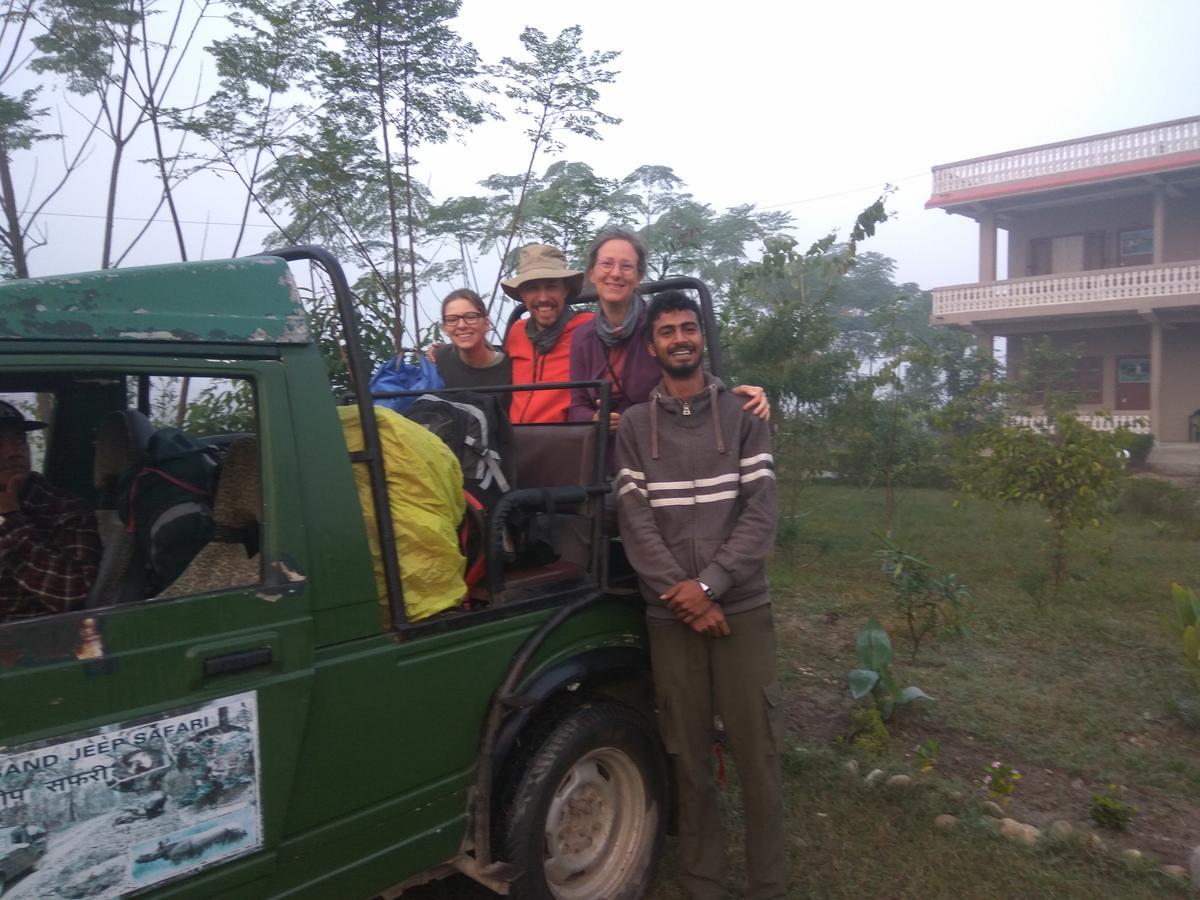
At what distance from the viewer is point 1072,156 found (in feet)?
63.9

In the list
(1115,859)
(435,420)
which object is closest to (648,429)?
(435,420)

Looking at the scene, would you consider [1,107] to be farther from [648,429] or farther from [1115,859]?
[1115,859]

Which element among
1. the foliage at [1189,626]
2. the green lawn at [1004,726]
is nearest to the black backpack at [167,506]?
the green lawn at [1004,726]

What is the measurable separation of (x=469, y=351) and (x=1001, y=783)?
288 cm

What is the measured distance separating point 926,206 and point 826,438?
14.4 metres

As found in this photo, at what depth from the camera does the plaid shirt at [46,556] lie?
217cm

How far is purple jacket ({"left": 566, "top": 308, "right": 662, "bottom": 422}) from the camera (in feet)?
11.6

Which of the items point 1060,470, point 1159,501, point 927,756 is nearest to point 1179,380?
point 1159,501

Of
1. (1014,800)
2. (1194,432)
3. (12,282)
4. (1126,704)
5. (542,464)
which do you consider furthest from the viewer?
→ (1194,432)

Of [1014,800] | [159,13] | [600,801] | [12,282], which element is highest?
[159,13]

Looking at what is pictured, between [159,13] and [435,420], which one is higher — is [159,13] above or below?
above

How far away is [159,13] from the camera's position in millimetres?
7922

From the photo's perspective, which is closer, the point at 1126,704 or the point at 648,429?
the point at 648,429

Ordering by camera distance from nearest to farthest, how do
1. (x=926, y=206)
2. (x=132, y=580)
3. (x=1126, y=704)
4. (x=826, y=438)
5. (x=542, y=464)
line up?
1. (x=132, y=580)
2. (x=542, y=464)
3. (x=1126, y=704)
4. (x=826, y=438)
5. (x=926, y=206)
